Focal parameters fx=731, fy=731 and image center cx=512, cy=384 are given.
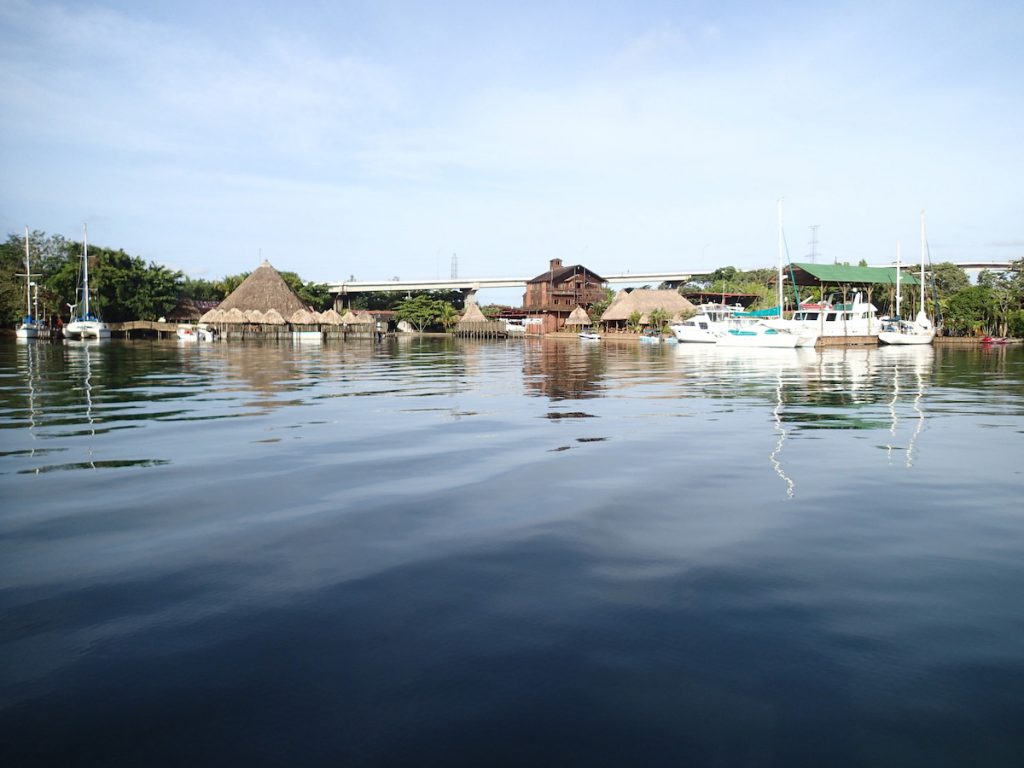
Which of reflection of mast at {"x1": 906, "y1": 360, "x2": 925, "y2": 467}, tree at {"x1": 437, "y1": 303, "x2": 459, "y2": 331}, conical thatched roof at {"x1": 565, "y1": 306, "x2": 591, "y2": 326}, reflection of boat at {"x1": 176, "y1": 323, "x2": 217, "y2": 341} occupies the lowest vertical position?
reflection of mast at {"x1": 906, "y1": 360, "x2": 925, "y2": 467}

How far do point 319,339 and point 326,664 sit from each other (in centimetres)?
6109

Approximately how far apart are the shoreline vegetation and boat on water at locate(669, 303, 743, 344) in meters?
14.6

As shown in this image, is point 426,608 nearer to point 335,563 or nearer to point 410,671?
point 410,671

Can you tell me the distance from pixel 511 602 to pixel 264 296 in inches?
2792

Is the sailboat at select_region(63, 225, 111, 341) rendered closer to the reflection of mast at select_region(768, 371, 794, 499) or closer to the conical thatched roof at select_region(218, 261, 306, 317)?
the conical thatched roof at select_region(218, 261, 306, 317)

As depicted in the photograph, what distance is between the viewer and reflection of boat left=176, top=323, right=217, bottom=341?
60.4 metres

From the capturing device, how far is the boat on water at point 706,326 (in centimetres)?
5042

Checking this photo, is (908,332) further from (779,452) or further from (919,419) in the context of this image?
(779,452)

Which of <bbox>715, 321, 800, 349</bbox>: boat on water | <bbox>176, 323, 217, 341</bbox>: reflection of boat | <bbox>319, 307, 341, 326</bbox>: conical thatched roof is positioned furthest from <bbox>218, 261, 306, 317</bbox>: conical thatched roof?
<bbox>715, 321, 800, 349</bbox>: boat on water

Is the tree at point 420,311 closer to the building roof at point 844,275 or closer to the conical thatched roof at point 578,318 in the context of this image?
the conical thatched roof at point 578,318

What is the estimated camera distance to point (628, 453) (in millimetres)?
8734

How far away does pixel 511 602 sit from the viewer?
3928mm

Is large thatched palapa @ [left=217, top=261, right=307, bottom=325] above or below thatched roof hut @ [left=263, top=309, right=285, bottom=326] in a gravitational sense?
above

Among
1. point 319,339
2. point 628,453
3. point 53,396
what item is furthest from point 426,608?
point 319,339
